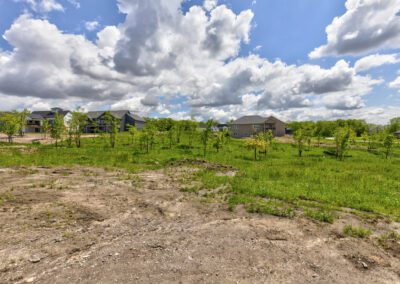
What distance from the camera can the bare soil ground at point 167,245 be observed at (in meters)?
4.26

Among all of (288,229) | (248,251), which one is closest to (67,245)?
(248,251)

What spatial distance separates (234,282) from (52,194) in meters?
8.70

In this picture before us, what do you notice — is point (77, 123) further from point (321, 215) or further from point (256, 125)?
point (256, 125)

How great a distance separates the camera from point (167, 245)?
5.34m

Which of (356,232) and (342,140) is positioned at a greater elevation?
(342,140)

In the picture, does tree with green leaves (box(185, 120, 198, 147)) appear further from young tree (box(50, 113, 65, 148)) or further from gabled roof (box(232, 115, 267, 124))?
gabled roof (box(232, 115, 267, 124))

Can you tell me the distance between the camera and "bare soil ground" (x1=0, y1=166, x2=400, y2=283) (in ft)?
14.0

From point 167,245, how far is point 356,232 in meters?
5.68

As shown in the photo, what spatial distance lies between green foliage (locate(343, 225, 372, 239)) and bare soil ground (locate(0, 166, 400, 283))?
0.83 ft

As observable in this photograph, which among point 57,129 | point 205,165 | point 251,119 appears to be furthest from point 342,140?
point 251,119

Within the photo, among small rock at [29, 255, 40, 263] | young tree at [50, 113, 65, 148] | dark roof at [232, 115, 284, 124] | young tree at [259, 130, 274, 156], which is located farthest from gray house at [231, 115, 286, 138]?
small rock at [29, 255, 40, 263]

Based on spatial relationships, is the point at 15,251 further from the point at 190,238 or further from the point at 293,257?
the point at 293,257

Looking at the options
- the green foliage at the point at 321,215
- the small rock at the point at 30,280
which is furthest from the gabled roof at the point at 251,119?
the small rock at the point at 30,280

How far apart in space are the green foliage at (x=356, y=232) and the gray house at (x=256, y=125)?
212 feet
